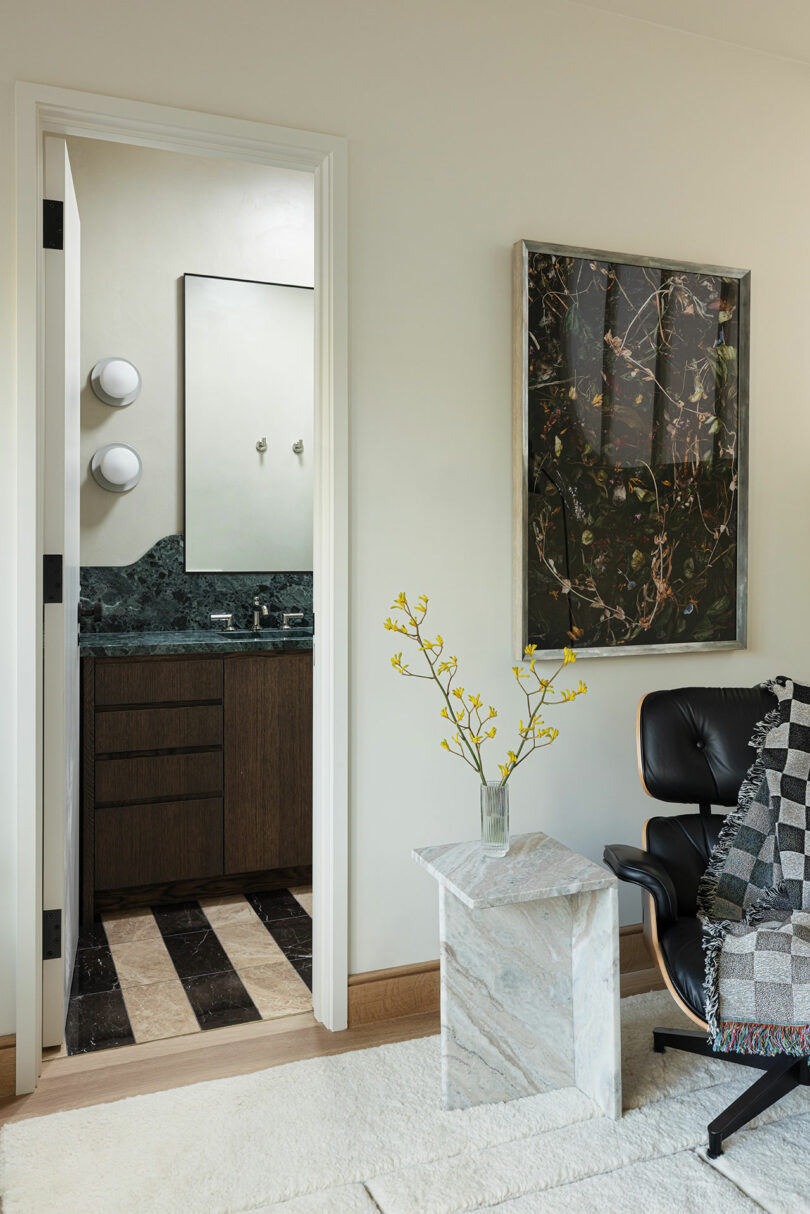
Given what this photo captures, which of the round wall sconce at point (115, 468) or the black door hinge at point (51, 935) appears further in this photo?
the round wall sconce at point (115, 468)

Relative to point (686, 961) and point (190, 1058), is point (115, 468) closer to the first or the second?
point (190, 1058)

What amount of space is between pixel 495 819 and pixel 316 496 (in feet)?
3.27

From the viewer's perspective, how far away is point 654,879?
83.7 inches

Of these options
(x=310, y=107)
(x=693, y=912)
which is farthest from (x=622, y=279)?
(x=693, y=912)

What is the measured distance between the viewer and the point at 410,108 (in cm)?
253

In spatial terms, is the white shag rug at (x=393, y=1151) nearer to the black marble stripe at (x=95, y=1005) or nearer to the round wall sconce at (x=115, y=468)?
the black marble stripe at (x=95, y=1005)

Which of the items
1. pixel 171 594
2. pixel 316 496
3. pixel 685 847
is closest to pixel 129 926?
pixel 171 594

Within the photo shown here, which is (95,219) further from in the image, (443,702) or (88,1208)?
(88,1208)

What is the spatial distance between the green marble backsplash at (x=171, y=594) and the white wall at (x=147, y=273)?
64 millimetres

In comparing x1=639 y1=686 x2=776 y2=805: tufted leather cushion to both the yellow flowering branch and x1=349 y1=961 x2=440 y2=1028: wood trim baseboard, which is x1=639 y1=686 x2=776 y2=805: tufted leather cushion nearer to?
the yellow flowering branch

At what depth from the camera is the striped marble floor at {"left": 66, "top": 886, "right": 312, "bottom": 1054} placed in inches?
101

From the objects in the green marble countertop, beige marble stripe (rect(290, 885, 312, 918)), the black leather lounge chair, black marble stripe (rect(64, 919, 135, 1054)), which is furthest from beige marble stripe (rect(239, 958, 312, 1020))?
the green marble countertop

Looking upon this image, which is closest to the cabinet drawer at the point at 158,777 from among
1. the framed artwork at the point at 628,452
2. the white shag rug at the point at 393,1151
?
the white shag rug at the point at 393,1151

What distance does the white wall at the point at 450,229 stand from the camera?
2.40 m
